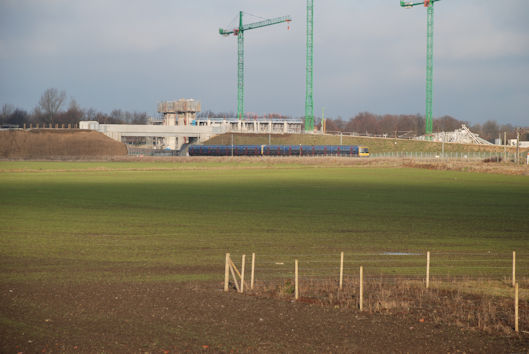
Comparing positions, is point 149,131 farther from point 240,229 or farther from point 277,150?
point 240,229

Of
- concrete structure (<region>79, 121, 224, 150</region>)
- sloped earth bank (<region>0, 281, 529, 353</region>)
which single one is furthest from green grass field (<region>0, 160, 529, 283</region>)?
concrete structure (<region>79, 121, 224, 150</region>)

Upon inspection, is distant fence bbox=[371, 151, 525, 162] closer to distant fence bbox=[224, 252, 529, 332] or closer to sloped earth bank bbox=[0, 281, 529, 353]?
distant fence bbox=[224, 252, 529, 332]

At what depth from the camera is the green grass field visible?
82.3 feet

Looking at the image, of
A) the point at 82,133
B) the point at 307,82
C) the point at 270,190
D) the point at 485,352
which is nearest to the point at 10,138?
the point at 82,133

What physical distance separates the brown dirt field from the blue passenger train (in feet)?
75.7

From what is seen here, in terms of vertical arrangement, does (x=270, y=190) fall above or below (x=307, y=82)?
below

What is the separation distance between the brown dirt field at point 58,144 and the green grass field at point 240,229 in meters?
98.0

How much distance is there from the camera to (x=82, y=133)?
538 ft

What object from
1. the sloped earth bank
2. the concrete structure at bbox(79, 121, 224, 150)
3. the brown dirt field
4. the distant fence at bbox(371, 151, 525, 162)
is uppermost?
the concrete structure at bbox(79, 121, 224, 150)

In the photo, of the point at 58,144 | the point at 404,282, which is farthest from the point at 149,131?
the point at 404,282

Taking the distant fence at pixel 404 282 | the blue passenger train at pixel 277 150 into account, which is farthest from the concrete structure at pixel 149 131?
the distant fence at pixel 404 282

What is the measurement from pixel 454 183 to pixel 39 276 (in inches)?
2244

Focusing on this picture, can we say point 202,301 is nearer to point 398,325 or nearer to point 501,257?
point 398,325

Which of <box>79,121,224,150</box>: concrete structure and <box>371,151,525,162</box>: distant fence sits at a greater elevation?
<box>79,121,224,150</box>: concrete structure
